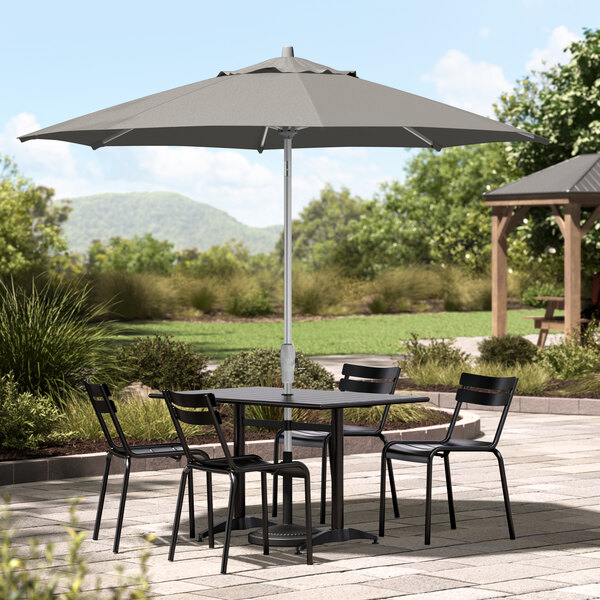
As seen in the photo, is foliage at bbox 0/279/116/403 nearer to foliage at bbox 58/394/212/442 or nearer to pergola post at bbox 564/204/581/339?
foliage at bbox 58/394/212/442

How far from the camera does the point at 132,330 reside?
25859 millimetres

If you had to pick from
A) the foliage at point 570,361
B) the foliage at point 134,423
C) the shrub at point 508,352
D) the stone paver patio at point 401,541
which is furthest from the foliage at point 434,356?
the foliage at point 134,423

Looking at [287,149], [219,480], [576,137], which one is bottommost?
[219,480]

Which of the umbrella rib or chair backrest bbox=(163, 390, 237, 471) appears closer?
chair backrest bbox=(163, 390, 237, 471)

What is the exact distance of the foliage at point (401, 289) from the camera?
33719 millimetres

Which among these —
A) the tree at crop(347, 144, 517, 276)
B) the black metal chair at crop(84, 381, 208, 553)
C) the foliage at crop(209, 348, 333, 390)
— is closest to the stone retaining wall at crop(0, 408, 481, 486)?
the foliage at crop(209, 348, 333, 390)

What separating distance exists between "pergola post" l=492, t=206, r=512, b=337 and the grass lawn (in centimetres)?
394

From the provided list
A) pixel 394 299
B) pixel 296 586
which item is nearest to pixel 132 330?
pixel 394 299

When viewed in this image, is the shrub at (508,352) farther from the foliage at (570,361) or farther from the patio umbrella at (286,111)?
the patio umbrella at (286,111)

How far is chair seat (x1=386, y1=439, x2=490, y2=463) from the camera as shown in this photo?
6785mm

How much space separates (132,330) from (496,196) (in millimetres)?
10624

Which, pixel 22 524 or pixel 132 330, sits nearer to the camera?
pixel 22 524

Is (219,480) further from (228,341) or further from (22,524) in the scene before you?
(228,341)

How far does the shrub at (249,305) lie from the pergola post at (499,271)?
598 inches
